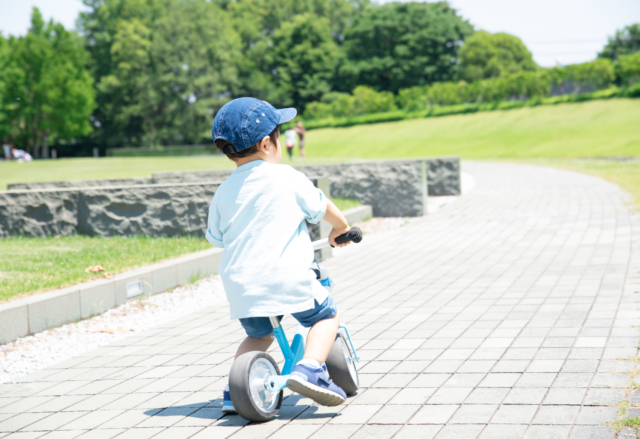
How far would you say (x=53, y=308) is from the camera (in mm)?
5238

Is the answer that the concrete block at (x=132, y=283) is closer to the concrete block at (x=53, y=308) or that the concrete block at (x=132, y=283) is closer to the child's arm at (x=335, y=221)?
the concrete block at (x=53, y=308)

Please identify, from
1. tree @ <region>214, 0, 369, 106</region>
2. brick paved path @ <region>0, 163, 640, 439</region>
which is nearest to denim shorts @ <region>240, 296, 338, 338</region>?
brick paved path @ <region>0, 163, 640, 439</region>

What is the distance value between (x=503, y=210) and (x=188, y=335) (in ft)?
29.5

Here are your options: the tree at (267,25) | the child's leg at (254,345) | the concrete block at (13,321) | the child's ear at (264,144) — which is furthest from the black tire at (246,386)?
the tree at (267,25)

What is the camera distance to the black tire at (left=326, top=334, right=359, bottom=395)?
131 inches

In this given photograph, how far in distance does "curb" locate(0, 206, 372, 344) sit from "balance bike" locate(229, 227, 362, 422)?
2.75 metres

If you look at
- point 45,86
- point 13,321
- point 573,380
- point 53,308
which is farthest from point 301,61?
point 573,380

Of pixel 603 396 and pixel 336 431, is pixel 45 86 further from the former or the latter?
pixel 603 396

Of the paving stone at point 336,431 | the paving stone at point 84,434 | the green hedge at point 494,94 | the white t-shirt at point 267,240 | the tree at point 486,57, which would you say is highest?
the tree at point 486,57

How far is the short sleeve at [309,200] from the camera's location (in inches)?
117

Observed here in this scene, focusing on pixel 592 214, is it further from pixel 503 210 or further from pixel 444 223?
pixel 444 223

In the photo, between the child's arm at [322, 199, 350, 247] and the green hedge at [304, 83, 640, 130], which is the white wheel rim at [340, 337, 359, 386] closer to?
the child's arm at [322, 199, 350, 247]

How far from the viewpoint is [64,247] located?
26.0ft

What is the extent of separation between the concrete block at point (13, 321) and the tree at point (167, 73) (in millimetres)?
53424
